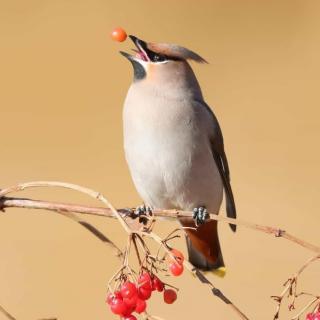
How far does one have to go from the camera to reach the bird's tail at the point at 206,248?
441 cm

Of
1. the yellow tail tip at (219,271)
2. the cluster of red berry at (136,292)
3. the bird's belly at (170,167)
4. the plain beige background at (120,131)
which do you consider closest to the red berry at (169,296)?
the cluster of red berry at (136,292)

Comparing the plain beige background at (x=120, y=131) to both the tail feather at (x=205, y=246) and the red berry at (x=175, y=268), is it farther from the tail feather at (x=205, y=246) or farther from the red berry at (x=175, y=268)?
the red berry at (x=175, y=268)

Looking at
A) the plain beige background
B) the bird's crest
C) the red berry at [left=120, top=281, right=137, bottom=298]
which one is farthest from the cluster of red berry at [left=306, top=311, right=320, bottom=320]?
the plain beige background

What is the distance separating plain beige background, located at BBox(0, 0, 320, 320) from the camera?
6391 millimetres

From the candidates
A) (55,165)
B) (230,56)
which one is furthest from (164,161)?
(230,56)

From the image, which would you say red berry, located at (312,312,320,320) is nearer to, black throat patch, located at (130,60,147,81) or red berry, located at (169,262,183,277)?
red berry, located at (169,262,183,277)

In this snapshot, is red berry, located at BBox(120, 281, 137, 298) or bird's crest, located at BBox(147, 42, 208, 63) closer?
red berry, located at BBox(120, 281, 137, 298)

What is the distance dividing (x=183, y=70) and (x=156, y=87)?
0.46ft

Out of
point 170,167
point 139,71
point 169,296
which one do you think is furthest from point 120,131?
point 169,296


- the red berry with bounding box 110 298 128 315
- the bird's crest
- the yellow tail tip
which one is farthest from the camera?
the yellow tail tip

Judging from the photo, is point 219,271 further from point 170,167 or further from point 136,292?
point 136,292

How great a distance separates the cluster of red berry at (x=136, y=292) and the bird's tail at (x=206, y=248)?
4.37ft

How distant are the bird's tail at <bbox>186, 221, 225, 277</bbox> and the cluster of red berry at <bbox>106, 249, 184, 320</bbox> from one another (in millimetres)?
1331

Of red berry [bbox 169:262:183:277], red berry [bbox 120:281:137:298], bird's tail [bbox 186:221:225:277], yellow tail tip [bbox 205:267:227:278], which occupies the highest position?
red berry [bbox 169:262:183:277]
